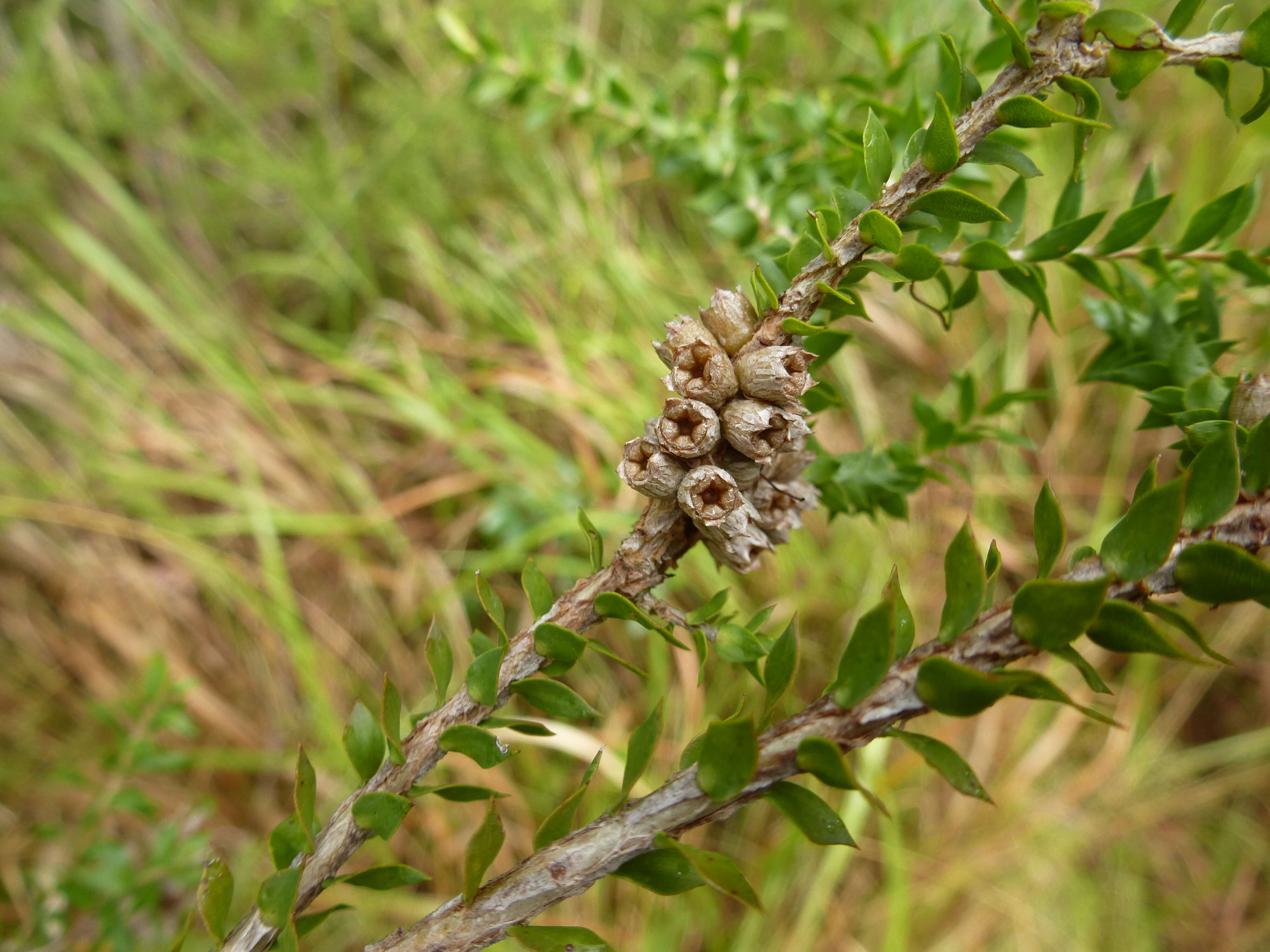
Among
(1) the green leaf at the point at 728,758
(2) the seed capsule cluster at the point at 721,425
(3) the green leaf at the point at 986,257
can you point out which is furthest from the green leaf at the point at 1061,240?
(1) the green leaf at the point at 728,758

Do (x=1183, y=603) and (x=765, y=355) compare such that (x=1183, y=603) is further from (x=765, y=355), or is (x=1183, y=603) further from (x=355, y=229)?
(x=355, y=229)

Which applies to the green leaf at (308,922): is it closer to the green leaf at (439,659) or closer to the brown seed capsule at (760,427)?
the green leaf at (439,659)

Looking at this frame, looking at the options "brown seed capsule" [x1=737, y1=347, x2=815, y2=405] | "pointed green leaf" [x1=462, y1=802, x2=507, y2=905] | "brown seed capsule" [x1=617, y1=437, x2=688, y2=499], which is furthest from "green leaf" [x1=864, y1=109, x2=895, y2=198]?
"pointed green leaf" [x1=462, y1=802, x2=507, y2=905]

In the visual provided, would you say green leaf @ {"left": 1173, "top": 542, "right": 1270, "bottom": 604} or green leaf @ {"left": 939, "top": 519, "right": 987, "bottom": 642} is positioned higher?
green leaf @ {"left": 939, "top": 519, "right": 987, "bottom": 642}

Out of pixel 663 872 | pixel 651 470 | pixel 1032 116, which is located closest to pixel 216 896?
pixel 663 872

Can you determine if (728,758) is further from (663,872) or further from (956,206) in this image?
(956,206)

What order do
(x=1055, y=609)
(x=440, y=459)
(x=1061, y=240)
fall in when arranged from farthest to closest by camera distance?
(x=440, y=459), (x=1061, y=240), (x=1055, y=609)

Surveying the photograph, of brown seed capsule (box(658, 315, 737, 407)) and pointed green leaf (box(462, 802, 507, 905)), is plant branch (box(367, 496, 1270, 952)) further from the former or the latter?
brown seed capsule (box(658, 315, 737, 407))
